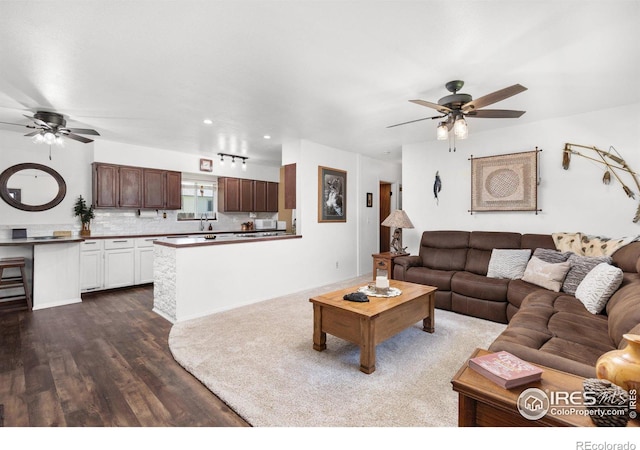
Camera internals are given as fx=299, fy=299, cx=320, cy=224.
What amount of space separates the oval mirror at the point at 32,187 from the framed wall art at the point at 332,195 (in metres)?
4.25

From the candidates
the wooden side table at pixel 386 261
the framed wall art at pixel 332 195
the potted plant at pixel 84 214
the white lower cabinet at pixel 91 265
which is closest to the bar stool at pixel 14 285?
the white lower cabinet at pixel 91 265

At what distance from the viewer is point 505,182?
4.23 m

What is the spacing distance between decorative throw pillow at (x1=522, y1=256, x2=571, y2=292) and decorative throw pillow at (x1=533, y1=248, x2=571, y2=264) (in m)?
0.09

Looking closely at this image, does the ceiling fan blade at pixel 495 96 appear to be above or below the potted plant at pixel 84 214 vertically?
above

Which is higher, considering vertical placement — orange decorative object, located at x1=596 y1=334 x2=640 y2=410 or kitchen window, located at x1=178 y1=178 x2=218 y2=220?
kitchen window, located at x1=178 y1=178 x2=218 y2=220

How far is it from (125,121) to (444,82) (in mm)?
3929

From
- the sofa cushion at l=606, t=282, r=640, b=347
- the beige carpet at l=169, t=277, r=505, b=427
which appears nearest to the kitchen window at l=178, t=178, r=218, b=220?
the beige carpet at l=169, t=277, r=505, b=427

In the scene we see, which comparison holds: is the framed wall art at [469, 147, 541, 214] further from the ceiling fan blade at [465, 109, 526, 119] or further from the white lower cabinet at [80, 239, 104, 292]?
the white lower cabinet at [80, 239, 104, 292]

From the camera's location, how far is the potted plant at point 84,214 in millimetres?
4965

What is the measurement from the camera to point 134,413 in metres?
1.89

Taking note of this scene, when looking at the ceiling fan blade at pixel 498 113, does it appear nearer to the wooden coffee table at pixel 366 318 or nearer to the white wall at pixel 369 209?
the wooden coffee table at pixel 366 318

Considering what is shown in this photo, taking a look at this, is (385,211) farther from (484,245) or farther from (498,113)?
(498,113)

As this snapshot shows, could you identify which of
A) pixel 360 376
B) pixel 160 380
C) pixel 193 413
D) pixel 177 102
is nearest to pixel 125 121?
pixel 177 102

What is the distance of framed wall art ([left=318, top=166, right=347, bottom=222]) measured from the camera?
525 cm
